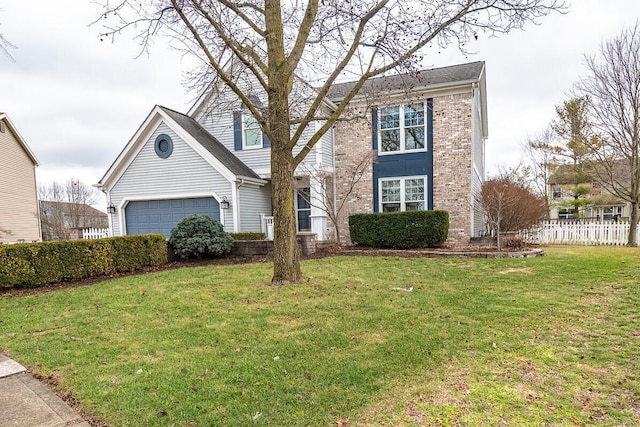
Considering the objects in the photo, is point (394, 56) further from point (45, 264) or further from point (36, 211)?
point (36, 211)

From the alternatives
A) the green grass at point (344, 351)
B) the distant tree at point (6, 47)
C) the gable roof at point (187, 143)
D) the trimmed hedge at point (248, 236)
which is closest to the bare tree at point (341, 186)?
the trimmed hedge at point (248, 236)

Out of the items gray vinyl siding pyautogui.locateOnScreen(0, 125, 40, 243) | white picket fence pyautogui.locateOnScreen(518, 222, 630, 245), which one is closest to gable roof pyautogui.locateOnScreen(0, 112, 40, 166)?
gray vinyl siding pyautogui.locateOnScreen(0, 125, 40, 243)

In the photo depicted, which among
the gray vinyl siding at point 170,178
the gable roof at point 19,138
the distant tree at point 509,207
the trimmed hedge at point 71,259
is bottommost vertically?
the trimmed hedge at point 71,259

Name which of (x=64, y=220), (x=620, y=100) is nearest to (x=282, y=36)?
(x=620, y=100)

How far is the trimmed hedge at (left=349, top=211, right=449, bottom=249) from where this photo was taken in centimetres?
1117

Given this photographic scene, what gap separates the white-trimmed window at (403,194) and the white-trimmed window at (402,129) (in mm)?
1173

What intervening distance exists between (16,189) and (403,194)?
21.8 m

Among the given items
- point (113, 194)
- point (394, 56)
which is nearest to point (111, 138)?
point (113, 194)

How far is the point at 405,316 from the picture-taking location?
4812 millimetres

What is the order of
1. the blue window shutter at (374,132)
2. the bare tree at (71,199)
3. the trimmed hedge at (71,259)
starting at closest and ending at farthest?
the trimmed hedge at (71,259) → the blue window shutter at (374,132) → the bare tree at (71,199)

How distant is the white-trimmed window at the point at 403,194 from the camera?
13.3 metres

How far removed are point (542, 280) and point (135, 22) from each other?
9.31 metres

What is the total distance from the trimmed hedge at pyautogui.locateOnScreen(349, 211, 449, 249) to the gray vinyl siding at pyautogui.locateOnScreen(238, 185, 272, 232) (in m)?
3.98

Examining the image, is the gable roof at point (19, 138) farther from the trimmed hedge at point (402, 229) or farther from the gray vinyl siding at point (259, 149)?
the trimmed hedge at point (402, 229)
